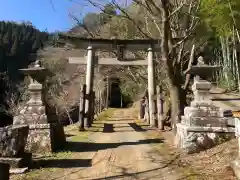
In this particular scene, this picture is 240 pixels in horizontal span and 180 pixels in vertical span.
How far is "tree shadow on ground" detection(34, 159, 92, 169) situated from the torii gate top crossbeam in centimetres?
812

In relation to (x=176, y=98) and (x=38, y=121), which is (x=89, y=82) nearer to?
(x=176, y=98)

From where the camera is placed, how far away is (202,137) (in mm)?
7410

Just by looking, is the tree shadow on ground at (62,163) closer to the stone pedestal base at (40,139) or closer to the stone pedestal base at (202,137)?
the stone pedestal base at (40,139)

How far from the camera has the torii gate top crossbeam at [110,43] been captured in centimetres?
1447

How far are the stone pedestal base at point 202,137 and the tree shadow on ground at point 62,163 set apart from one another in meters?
2.29

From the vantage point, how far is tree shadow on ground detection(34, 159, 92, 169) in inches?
264

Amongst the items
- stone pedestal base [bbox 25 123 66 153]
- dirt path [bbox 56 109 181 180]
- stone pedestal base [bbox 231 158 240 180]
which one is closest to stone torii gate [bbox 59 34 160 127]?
dirt path [bbox 56 109 181 180]

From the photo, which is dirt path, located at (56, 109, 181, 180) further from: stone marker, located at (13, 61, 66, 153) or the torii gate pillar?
the torii gate pillar

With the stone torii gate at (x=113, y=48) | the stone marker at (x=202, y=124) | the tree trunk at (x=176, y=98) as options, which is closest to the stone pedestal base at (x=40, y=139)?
the stone marker at (x=202, y=124)

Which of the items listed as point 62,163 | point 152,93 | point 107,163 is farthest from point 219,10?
point 62,163

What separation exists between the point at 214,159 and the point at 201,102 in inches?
62.1

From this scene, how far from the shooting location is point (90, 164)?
6.82 m

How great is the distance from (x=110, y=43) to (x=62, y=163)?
873 cm

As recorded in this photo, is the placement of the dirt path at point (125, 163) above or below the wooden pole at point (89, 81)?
below
